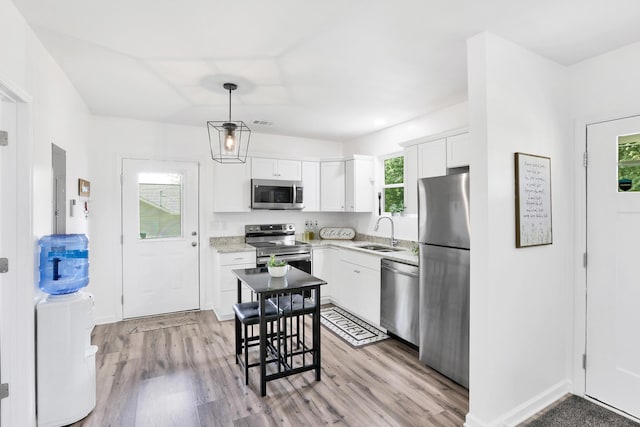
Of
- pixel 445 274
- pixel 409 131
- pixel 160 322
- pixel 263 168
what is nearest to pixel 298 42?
pixel 445 274

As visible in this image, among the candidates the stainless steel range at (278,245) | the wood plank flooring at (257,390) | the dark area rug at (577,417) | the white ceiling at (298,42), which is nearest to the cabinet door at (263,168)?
the stainless steel range at (278,245)

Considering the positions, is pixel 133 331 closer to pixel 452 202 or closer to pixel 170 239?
pixel 170 239

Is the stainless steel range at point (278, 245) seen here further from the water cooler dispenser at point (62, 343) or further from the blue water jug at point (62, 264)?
the water cooler dispenser at point (62, 343)

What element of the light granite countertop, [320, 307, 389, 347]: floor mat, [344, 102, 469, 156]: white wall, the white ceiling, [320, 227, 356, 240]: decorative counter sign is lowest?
[320, 307, 389, 347]: floor mat

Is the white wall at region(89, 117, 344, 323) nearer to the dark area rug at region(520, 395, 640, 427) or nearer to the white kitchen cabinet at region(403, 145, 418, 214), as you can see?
the white kitchen cabinet at region(403, 145, 418, 214)

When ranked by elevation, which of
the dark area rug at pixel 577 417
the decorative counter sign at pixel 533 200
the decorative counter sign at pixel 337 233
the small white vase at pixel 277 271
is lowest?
the dark area rug at pixel 577 417

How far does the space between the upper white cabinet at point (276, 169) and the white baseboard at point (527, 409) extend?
3631 millimetres

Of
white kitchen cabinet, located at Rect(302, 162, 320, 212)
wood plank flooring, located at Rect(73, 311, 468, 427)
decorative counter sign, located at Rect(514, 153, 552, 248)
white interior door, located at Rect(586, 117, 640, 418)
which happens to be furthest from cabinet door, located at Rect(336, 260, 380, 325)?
white interior door, located at Rect(586, 117, 640, 418)

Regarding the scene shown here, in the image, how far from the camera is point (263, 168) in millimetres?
4730

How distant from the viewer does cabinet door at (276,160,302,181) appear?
15.9ft

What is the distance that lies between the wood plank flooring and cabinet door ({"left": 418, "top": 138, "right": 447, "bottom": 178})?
182 centimetres

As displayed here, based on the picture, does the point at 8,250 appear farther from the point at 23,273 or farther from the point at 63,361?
the point at 63,361

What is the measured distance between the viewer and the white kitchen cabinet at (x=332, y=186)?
5.01 m

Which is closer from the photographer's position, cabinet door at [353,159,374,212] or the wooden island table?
the wooden island table
